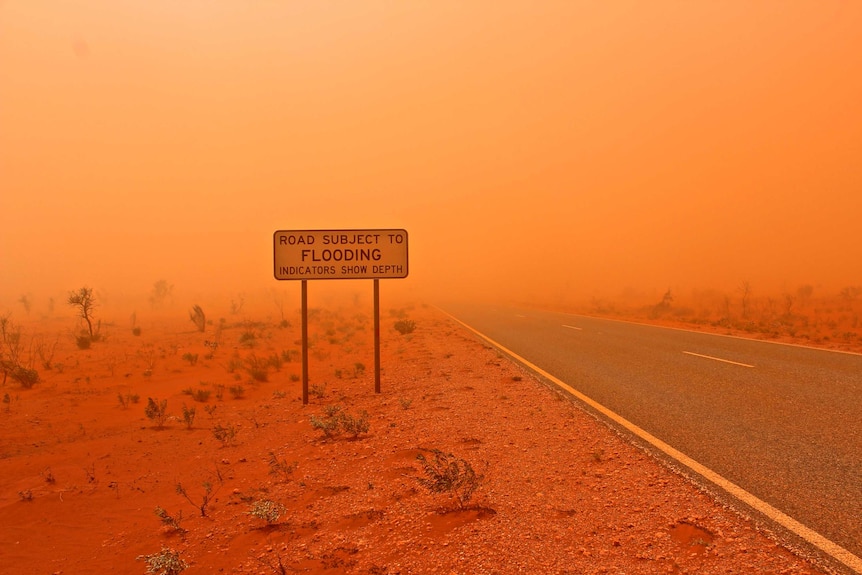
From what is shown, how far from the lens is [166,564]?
3.36 m

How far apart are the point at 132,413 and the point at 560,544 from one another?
828 cm

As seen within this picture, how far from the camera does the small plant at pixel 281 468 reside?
203 inches

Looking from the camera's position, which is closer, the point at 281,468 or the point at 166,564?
the point at 166,564

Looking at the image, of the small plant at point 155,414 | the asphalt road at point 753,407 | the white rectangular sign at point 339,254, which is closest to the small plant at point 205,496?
the small plant at point 155,414

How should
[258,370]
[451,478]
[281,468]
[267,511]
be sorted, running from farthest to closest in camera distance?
[258,370], [281,468], [451,478], [267,511]

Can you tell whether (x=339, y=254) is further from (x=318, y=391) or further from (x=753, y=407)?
(x=753, y=407)

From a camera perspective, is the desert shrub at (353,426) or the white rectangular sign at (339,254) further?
the white rectangular sign at (339,254)

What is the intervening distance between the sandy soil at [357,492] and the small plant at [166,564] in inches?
4.8

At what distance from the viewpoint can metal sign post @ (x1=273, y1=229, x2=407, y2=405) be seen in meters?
8.30

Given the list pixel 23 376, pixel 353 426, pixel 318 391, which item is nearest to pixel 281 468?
pixel 353 426

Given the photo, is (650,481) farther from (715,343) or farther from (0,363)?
(0,363)

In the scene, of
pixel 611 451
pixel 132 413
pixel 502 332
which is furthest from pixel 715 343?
pixel 132 413

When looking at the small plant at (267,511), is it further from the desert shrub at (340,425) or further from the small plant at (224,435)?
the small plant at (224,435)

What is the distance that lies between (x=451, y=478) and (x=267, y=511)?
1.64 meters
